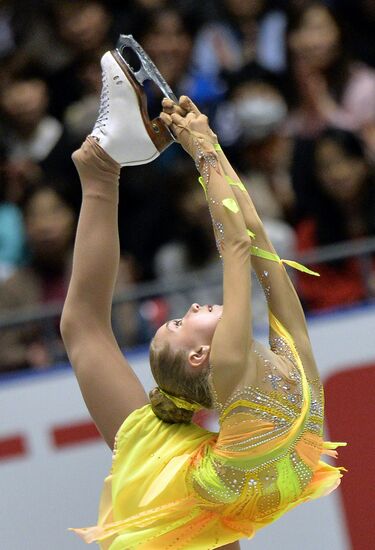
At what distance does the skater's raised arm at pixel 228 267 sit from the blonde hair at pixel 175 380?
114mm

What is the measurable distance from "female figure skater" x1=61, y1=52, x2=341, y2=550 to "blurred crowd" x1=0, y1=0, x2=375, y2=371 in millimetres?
1448

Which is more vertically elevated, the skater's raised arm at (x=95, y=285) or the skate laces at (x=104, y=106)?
the skate laces at (x=104, y=106)

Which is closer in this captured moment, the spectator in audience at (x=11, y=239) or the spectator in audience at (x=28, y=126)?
the spectator in audience at (x=11, y=239)

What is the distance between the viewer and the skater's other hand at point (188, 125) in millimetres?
3285

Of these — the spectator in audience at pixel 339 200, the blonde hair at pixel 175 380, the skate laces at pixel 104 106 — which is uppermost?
the skate laces at pixel 104 106

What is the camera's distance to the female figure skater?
3176mm

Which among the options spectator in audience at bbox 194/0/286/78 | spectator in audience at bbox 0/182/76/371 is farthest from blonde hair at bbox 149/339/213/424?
spectator in audience at bbox 194/0/286/78

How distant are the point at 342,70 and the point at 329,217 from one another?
856 mm

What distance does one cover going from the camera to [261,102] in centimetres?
570

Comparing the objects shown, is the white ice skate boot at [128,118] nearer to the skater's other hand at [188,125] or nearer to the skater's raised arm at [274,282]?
the skater's other hand at [188,125]

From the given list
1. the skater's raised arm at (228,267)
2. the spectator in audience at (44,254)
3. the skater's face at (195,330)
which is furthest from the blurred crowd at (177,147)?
the skater's raised arm at (228,267)

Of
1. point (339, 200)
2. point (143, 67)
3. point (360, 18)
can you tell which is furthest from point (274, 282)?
point (360, 18)

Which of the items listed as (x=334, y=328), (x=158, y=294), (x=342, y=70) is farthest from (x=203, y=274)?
(x=342, y=70)

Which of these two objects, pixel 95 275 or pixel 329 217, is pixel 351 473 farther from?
pixel 95 275
